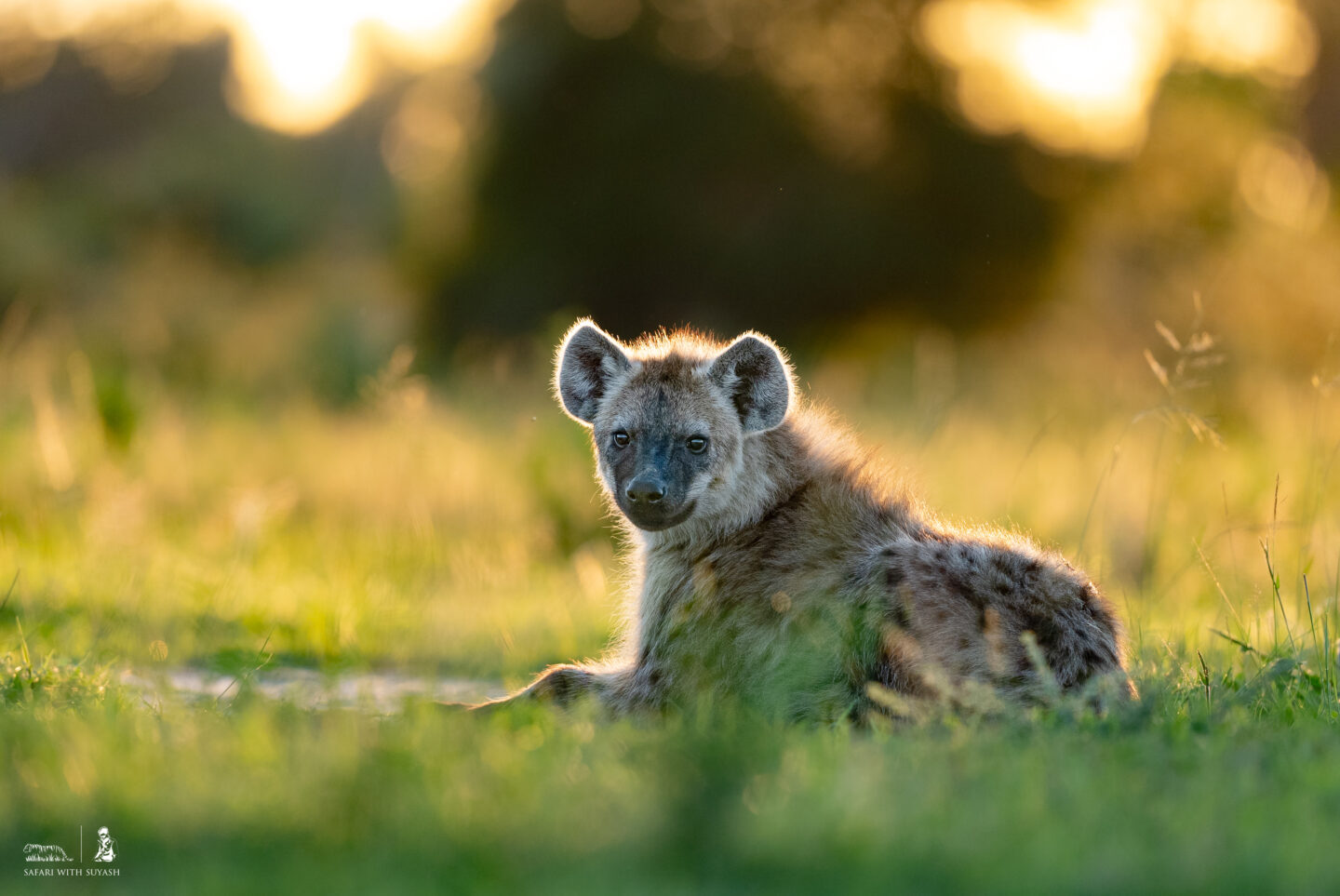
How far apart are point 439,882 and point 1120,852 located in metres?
1.28

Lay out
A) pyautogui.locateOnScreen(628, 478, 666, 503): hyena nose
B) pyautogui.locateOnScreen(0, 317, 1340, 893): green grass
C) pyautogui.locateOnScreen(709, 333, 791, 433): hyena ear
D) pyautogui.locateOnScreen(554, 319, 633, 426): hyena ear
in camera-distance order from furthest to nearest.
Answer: pyautogui.locateOnScreen(554, 319, 633, 426): hyena ear
pyautogui.locateOnScreen(709, 333, 791, 433): hyena ear
pyautogui.locateOnScreen(628, 478, 666, 503): hyena nose
pyautogui.locateOnScreen(0, 317, 1340, 893): green grass

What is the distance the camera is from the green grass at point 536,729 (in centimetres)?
256

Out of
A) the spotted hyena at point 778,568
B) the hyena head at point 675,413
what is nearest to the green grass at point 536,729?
→ the spotted hyena at point 778,568

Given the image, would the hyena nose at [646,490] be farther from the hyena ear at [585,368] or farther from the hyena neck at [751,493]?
the hyena ear at [585,368]

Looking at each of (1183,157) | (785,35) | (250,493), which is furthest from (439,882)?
(1183,157)

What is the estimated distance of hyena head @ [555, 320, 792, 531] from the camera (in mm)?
4590

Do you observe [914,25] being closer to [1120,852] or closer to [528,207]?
[528,207]

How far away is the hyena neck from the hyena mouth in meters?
0.10

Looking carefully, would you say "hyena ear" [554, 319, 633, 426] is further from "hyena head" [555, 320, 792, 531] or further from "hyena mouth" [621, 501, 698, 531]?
"hyena mouth" [621, 501, 698, 531]

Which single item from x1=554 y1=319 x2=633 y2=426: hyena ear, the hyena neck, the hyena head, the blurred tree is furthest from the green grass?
the blurred tree

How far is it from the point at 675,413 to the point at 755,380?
1.06 ft

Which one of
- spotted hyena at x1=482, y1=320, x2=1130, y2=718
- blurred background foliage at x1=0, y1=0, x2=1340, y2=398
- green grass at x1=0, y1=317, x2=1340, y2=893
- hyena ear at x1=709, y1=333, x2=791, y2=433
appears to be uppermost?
blurred background foliage at x1=0, y1=0, x2=1340, y2=398

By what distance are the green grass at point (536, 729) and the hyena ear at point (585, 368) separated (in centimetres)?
102

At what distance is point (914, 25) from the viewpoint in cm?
1609
